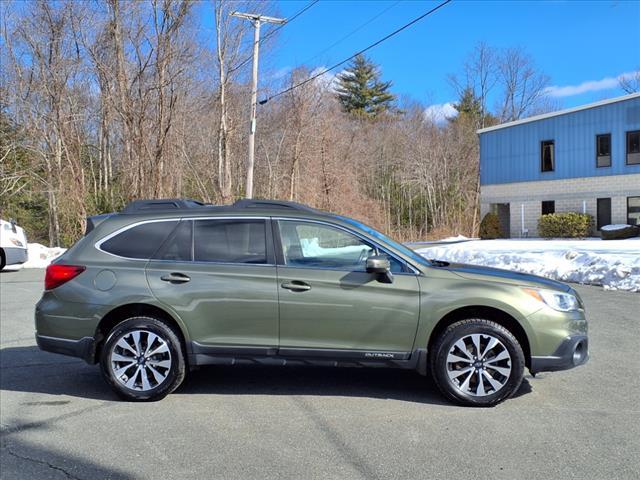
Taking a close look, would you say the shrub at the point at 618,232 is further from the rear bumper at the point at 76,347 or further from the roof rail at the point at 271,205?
the rear bumper at the point at 76,347

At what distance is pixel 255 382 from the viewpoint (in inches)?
218

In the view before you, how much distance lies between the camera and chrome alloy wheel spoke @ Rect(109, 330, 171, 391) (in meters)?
4.89

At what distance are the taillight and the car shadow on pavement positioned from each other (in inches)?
42.8

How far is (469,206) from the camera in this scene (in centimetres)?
4494

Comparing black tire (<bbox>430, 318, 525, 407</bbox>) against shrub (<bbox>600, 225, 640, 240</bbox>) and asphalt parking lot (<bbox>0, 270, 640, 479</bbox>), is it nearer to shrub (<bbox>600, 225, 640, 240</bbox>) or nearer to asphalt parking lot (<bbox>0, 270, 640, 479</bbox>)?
asphalt parking lot (<bbox>0, 270, 640, 479</bbox>)

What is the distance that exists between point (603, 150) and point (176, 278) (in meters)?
27.5

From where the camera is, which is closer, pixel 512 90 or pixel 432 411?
pixel 432 411

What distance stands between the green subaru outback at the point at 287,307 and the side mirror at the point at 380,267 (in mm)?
12

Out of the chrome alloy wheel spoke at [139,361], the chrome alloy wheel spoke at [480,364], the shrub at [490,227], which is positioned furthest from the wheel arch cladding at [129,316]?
the shrub at [490,227]

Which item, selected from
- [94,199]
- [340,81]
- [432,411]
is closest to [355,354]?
[432,411]

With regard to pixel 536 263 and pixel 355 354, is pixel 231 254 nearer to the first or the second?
pixel 355 354

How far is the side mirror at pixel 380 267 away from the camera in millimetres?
4652

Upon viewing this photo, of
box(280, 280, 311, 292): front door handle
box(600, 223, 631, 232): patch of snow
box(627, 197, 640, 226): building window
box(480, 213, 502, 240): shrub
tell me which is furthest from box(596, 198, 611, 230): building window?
box(280, 280, 311, 292): front door handle

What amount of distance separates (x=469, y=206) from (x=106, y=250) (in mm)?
42344
